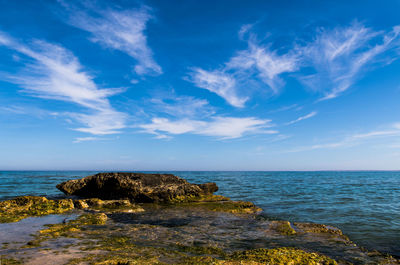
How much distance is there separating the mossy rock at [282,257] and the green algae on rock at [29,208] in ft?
33.4

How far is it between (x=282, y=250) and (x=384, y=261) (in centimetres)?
307

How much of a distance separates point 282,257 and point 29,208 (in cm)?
1349

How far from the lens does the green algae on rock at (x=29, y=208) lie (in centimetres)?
1131

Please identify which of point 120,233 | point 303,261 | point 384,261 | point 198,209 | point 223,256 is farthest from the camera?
point 198,209

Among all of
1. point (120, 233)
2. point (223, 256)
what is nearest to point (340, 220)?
point (223, 256)

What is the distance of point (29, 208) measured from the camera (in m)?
12.9

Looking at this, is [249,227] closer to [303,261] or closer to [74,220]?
[303,261]

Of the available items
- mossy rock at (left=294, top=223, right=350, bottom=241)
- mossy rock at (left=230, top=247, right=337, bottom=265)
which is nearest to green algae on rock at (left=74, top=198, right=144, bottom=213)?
mossy rock at (left=294, top=223, right=350, bottom=241)

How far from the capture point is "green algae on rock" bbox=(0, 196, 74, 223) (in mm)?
11312

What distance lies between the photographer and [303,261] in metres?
5.93

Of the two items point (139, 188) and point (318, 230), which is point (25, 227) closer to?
point (139, 188)

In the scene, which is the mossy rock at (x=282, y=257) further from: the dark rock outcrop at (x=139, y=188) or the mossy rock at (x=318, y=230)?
the dark rock outcrop at (x=139, y=188)

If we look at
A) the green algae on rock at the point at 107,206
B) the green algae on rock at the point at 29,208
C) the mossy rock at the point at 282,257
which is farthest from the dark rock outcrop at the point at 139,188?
the mossy rock at the point at 282,257

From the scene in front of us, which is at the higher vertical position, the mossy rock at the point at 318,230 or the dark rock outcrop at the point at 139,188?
the dark rock outcrop at the point at 139,188
